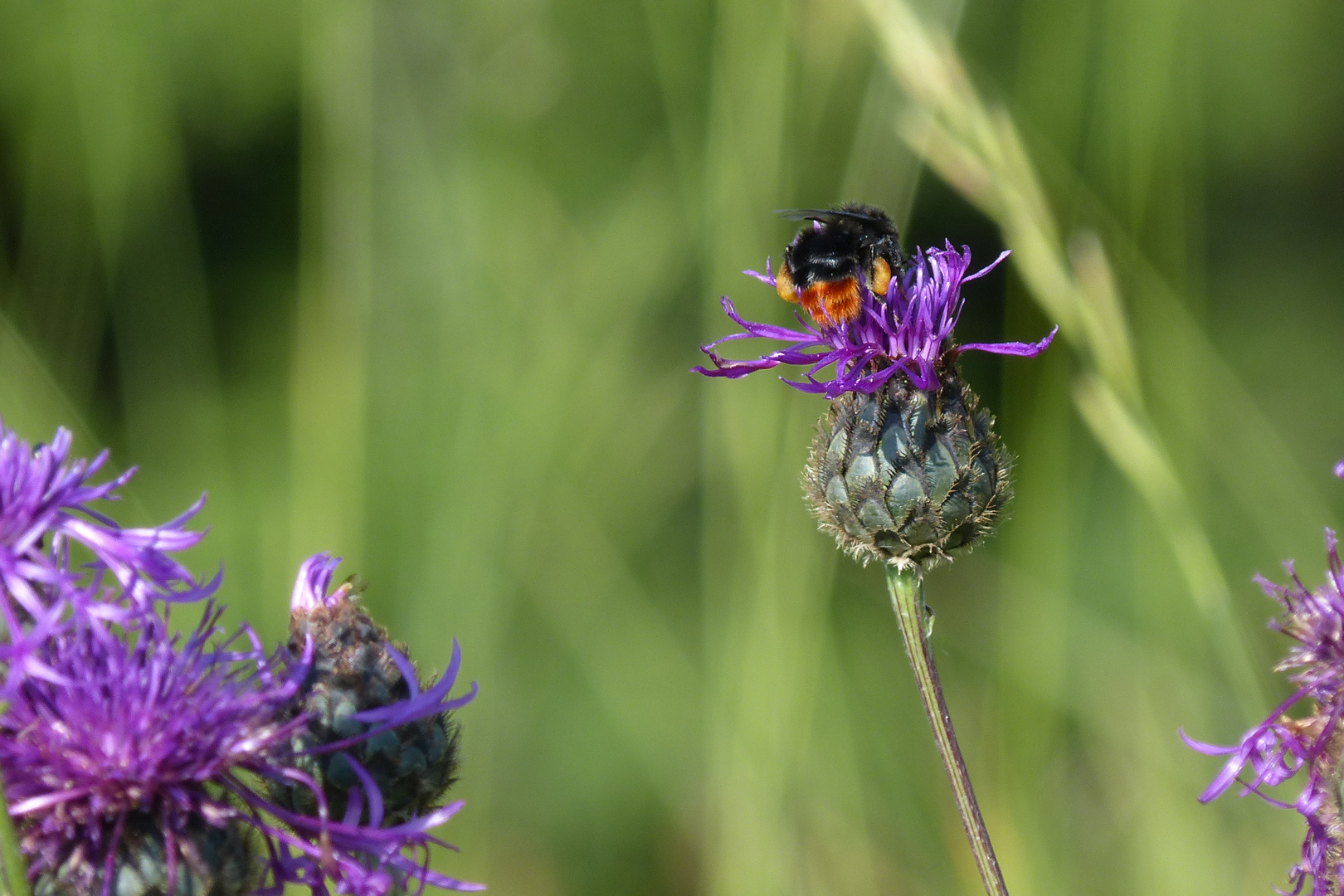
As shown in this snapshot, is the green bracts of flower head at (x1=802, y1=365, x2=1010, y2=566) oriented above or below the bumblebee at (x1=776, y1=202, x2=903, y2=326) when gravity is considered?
below

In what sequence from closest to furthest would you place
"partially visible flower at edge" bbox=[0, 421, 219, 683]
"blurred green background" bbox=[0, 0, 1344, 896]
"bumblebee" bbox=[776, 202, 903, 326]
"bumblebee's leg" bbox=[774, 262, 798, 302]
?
"partially visible flower at edge" bbox=[0, 421, 219, 683]
"bumblebee" bbox=[776, 202, 903, 326]
"bumblebee's leg" bbox=[774, 262, 798, 302]
"blurred green background" bbox=[0, 0, 1344, 896]

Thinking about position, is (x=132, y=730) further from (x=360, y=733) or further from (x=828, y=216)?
(x=828, y=216)

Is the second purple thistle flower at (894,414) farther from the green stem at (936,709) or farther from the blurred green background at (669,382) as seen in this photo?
the blurred green background at (669,382)

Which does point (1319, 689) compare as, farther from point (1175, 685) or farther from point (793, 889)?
point (1175, 685)

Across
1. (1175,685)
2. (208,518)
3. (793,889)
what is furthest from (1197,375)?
(208,518)

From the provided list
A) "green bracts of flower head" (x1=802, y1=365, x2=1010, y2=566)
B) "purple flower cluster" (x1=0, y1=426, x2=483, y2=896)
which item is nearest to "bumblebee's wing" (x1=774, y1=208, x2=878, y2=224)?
"green bracts of flower head" (x1=802, y1=365, x2=1010, y2=566)

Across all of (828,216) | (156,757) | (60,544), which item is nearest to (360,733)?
(156,757)

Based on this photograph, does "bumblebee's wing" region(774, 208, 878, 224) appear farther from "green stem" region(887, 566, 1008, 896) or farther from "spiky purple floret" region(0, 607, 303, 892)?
"spiky purple floret" region(0, 607, 303, 892)
